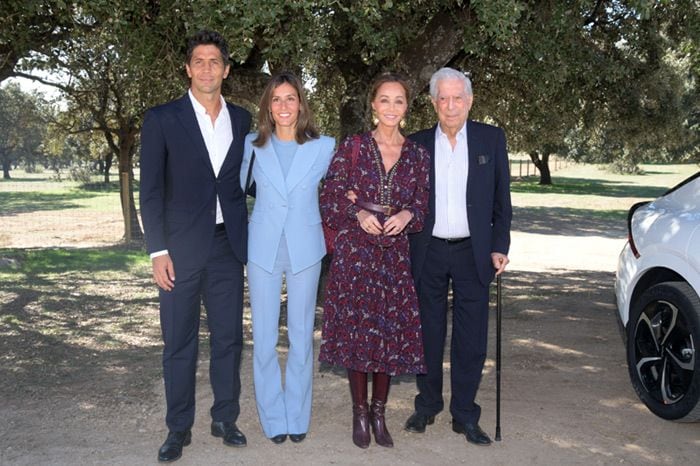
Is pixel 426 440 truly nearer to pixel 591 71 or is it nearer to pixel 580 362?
pixel 580 362

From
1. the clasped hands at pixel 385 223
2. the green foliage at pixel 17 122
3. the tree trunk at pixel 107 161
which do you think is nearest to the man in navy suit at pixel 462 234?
the clasped hands at pixel 385 223

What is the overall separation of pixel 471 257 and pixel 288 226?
1130 mm

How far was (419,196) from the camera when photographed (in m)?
4.28

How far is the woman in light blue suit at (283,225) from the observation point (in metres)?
4.33

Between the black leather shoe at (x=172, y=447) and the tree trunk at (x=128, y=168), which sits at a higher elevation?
the tree trunk at (x=128, y=168)

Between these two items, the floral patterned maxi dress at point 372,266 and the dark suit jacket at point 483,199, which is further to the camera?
the dark suit jacket at point 483,199

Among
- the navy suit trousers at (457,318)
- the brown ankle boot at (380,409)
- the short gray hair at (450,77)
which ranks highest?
the short gray hair at (450,77)

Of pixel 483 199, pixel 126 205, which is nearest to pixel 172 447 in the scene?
pixel 483 199

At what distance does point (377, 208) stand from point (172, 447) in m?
1.85

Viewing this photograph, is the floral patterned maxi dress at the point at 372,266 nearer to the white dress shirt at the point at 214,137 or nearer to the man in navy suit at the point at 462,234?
the man in navy suit at the point at 462,234

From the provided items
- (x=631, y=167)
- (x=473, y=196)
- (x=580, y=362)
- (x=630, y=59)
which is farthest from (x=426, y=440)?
(x=631, y=167)

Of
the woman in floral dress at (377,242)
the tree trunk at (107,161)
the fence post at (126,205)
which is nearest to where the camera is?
the woman in floral dress at (377,242)

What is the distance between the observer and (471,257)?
177 inches

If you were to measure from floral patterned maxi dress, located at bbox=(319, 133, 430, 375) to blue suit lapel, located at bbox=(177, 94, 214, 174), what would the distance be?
0.72 m
